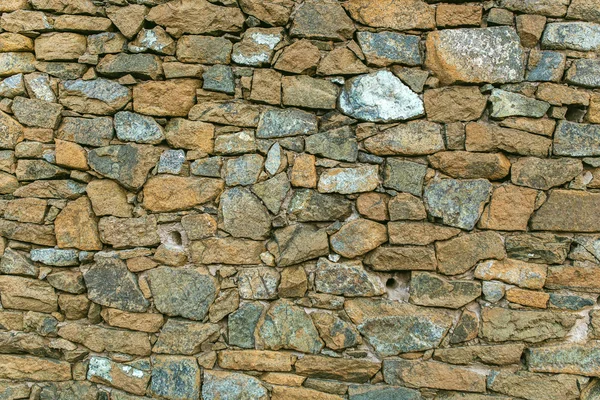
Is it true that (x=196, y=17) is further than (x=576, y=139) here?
Yes

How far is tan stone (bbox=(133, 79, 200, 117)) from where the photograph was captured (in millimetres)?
2514

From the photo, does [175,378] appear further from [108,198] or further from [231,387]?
[108,198]

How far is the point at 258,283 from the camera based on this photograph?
248 cm

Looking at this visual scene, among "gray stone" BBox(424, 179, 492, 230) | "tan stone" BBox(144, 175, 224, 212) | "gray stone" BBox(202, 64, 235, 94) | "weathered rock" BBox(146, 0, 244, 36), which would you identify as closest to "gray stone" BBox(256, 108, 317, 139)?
"gray stone" BBox(202, 64, 235, 94)

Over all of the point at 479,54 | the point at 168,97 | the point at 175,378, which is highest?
the point at 479,54

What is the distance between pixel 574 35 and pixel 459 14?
58cm

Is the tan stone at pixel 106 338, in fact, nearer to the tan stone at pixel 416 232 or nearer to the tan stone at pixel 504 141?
the tan stone at pixel 416 232

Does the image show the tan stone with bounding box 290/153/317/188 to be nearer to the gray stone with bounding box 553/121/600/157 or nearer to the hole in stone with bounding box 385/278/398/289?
the hole in stone with bounding box 385/278/398/289

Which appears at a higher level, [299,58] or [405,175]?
[299,58]

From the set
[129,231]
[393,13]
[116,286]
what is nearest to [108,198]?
[129,231]

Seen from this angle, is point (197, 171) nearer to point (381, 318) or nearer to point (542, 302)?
point (381, 318)

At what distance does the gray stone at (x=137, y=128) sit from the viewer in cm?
253

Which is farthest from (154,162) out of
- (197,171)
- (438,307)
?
(438,307)

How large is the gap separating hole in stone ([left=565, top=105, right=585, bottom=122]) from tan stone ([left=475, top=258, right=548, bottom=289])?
30.1 inches
